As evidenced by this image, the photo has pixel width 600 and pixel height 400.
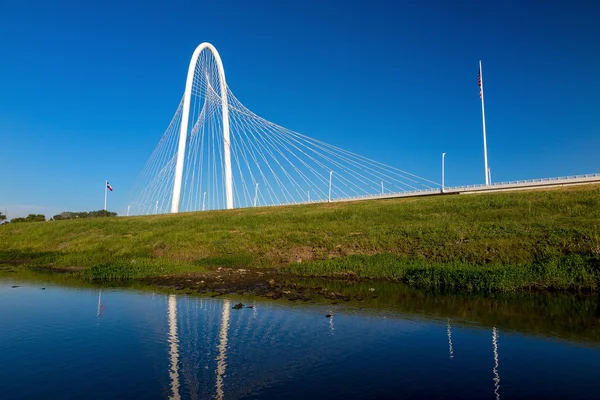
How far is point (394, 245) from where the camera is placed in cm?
2358

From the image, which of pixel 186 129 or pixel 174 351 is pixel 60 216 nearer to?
pixel 186 129

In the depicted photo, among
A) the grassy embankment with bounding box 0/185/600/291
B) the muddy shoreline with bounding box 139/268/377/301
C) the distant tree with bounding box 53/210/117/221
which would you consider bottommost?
the muddy shoreline with bounding box 139/268/377/301

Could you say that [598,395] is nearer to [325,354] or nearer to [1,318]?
[325,354]

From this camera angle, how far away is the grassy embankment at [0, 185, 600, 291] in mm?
18469

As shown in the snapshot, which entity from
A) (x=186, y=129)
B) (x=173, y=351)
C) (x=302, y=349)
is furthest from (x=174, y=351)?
(x=186, y=129)

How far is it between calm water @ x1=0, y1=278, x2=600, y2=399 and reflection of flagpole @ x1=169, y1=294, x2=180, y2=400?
0.04m

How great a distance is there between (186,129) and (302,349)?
41.9m

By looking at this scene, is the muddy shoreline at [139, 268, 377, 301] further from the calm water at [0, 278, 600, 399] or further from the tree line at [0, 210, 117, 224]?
the tree line at [0, 210, 117, 224]

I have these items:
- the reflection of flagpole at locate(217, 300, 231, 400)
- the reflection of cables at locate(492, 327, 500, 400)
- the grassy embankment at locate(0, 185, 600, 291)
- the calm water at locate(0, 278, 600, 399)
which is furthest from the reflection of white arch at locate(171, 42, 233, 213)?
the reflection of cables at locate(492, 327, 500, 400)

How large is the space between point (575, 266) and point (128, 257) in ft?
83.2

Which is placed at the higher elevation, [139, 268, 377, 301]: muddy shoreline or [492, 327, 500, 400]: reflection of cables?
[139, 268, 377, 301]: muddy shoreline

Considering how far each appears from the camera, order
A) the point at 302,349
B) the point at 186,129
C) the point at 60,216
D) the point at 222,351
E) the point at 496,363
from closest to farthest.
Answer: the point at 496,363 < the point at 222,351 < the point at 302,349 < the point at 186,129 < the point at 60,216

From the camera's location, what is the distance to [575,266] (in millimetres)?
17656

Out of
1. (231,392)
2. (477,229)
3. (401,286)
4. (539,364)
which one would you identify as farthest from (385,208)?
(231,392)
